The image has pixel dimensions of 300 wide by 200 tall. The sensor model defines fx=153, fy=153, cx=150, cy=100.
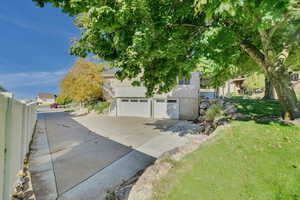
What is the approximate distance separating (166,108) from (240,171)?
1149 centimetres

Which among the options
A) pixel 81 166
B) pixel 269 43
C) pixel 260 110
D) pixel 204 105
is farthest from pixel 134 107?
pixel 269 43

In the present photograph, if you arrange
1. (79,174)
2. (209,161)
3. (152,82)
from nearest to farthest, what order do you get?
(209,161)
(79,174)
(152,82)

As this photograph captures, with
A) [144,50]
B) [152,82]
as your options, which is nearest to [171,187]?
[144,50]

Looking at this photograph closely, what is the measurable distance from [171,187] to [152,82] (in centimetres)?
511

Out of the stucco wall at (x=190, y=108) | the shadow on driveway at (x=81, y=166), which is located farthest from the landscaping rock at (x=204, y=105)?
the shadow on driveway at (x=81, y=166)

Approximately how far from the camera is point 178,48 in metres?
4.95

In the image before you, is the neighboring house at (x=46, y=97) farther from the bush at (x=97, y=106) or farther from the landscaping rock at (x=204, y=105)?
the landscaping rock at (x=204, y=105)

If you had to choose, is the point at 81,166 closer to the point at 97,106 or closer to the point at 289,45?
the point at 289,45

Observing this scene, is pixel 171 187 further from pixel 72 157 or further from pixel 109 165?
pixel 72 157

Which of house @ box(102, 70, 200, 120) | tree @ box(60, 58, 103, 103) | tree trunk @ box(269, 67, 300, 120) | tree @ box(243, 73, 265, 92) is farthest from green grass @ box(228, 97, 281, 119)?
tree @ box(243, 73, 265, 92)

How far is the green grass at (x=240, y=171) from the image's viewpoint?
8.71ft

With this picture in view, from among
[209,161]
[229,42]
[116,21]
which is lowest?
[209,161]

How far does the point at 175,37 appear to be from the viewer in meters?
5.17

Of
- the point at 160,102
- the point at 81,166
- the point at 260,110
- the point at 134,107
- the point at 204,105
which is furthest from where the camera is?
the point at 134,107
